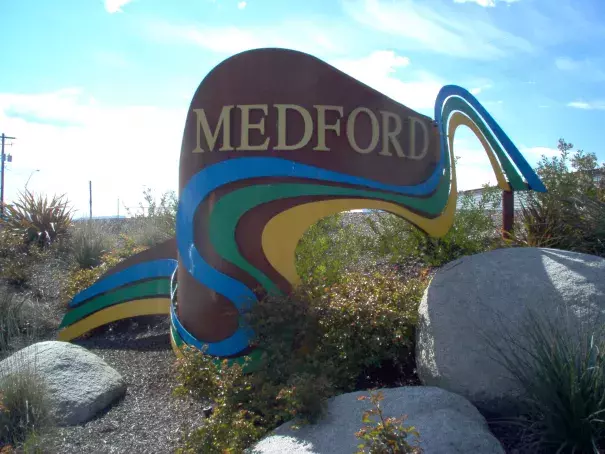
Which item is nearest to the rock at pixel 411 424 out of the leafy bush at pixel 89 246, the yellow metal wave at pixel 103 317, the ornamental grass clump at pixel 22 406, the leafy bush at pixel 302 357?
the leafy bush at pixel 302 357

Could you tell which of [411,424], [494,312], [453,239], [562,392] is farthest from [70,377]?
[453,239]

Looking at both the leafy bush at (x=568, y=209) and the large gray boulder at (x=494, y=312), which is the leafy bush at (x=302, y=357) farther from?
the leafy bush at (x=568, y=209)

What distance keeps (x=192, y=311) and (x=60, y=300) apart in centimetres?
562

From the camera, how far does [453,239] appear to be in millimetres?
8531

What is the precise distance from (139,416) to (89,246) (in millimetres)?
8665

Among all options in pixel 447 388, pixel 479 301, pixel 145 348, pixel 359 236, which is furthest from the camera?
pixel 359 236

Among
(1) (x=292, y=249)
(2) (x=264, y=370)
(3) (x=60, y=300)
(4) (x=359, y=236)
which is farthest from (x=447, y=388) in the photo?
(3) (x=60, y=300)

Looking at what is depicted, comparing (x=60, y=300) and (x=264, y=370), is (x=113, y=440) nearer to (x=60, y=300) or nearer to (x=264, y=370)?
(x=264, y=370)

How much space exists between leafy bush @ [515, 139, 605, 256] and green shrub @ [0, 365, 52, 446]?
253 inches

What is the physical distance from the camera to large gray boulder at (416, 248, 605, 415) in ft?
14.7

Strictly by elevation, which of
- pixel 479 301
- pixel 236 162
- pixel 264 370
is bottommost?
pixel 264 370

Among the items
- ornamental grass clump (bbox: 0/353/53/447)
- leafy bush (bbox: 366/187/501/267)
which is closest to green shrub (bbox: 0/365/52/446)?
ornamental grass clump (bbox: 0/353/53/447)

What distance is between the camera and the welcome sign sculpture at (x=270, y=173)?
632 cm

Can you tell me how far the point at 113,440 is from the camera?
16.5 ft
